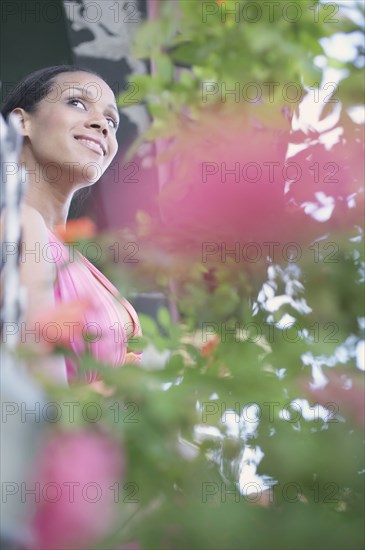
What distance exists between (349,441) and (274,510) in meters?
0.06

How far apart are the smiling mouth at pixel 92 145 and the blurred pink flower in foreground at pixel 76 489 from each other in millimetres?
1027

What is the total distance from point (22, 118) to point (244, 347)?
102 centimetres

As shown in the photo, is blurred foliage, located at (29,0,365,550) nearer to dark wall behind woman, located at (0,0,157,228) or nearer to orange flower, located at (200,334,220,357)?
orange flower, located at (200,334,220,357)

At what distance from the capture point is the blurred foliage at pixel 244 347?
1.53ft

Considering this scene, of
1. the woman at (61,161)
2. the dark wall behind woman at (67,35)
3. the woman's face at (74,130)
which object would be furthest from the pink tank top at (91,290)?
A: the dark wall behind woman at (67,35)

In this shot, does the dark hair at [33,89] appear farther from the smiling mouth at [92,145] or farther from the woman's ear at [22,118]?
the smiling mouth at [92,145]

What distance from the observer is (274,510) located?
0.46 m

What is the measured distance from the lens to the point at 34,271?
1.17 meters

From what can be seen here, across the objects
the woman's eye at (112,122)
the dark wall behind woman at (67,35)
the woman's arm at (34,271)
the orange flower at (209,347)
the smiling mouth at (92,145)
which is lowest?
the woman's arm at (34,271)

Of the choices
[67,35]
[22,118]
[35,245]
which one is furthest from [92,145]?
[67,35]

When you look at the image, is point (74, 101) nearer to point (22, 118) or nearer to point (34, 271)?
point (22, 118)

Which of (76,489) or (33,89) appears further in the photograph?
(33,89)

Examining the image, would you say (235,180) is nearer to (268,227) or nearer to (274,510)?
(268,227)

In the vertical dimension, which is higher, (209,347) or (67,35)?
(67,35)
